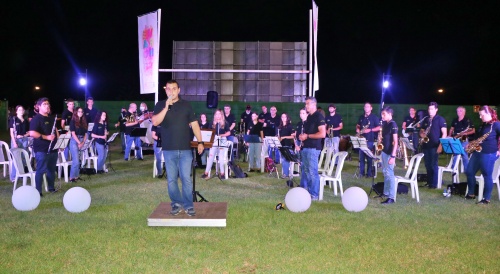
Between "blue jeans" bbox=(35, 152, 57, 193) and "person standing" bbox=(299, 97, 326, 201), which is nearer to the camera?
"person standing" bbox=(299, 97, 326, 201)

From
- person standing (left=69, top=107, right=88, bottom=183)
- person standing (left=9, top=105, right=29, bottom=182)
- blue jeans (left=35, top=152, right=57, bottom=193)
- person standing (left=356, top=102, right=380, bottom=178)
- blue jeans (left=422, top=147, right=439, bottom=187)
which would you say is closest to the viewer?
blue jeans (left=35, top=152, right=57, bottom=193)

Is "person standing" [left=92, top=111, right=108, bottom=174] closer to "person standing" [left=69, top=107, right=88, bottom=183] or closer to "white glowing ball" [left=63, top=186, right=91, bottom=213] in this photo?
"person standing" [left=69, top=107, right=88, bottom=183]

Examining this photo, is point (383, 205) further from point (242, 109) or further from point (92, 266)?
point (242, 109)

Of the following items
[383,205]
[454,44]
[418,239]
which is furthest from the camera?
[454,44]

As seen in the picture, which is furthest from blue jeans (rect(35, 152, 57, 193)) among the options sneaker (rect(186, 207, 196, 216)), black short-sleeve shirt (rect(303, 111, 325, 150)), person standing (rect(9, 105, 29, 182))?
black short-sleeve shirt (rect(303, 111, 325, 150))

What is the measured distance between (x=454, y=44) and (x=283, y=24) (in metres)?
19.7

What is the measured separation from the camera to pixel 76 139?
1252 cm

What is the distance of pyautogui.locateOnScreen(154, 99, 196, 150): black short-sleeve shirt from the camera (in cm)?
735

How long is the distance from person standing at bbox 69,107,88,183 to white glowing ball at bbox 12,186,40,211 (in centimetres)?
376

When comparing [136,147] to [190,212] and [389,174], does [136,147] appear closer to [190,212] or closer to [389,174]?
[389,174]

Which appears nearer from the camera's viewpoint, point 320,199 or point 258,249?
point 258,249

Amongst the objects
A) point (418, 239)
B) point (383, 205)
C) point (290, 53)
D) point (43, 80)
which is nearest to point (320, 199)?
point (383, 205)

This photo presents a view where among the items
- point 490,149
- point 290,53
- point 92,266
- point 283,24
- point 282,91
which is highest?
point 283,24

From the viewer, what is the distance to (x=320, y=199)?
10.4 metres
